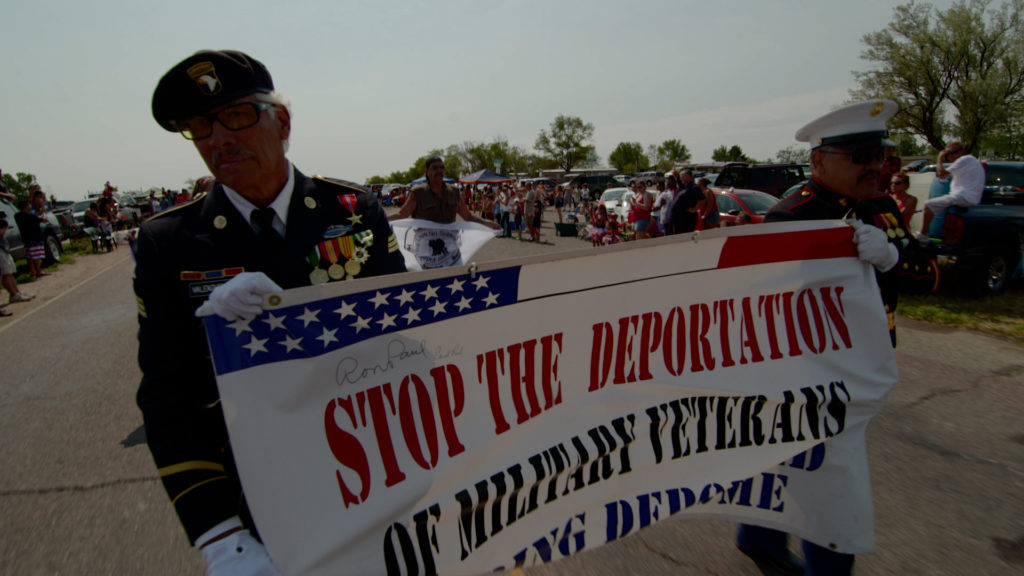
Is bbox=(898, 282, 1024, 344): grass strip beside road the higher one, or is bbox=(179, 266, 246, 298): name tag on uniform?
bbox=(179, 266, 246, 298): name tag on uniform

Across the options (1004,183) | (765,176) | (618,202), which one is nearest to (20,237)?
(618,202)

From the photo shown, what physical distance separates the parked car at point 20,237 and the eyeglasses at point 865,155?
59.4ft

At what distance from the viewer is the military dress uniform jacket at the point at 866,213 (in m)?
2.64

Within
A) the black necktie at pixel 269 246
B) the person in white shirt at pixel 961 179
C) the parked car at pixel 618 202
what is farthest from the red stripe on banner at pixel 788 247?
the parked car at pixel 618 202

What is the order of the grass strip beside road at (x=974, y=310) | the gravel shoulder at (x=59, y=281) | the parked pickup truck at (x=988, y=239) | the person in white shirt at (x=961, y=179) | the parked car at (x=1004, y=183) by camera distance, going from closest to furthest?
the grass strip beside road at (x=974, y=310) < the person in white shirt at (x=961, y=179) < the parked pickup truck at (x=988, y=239) < the parked car at (x=1004, y=183) < the gravel shoulder at (x=59, y=281)

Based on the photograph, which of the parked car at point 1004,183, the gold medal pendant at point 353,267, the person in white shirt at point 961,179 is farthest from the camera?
the parked car at point 1004,183

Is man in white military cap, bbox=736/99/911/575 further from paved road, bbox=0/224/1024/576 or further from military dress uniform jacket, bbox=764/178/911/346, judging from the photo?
paved road, bbox=0/224/1024/576

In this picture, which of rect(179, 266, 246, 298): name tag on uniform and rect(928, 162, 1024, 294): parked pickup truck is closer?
rect(179, 266, 246, 298): name tag on uniform

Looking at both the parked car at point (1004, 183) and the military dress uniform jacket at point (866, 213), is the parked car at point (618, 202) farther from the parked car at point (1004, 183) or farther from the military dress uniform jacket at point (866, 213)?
the military dress uniform jacket at point (866, 213)

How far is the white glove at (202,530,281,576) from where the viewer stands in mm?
1375

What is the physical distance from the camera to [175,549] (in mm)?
2941

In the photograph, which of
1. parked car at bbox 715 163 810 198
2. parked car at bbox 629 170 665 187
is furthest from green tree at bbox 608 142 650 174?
parked car at bbox 715 163 810 198

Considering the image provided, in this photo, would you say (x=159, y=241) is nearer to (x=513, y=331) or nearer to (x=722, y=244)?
(x=513, y=331)

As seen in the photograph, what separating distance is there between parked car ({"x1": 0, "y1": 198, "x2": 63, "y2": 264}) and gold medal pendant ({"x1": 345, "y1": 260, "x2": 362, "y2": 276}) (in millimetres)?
16889
